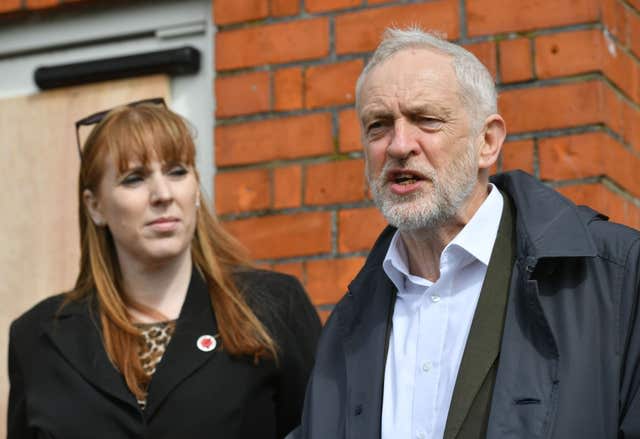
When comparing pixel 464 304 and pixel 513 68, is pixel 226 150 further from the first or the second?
pixel 464 304

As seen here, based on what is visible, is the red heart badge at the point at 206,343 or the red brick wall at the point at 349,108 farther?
the red brick wall at the point at 349,108

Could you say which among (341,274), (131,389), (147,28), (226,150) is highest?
(147,28)

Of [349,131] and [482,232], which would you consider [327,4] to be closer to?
[349,131]

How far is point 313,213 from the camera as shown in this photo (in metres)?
4.44

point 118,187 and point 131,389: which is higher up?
point 118,187

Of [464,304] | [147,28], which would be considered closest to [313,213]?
[147,28]

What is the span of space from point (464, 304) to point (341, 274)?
3.73 feet

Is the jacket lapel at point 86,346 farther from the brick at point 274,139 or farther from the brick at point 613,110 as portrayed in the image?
the brick at point 613,110

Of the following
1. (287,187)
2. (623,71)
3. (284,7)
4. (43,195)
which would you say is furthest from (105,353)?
(623,71)

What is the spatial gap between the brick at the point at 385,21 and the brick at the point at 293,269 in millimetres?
643

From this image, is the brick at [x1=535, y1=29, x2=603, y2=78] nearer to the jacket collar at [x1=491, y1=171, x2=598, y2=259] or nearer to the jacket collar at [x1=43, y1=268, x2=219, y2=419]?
the jacket collar at [x1=491, y1=171, x2=598, y2=259]

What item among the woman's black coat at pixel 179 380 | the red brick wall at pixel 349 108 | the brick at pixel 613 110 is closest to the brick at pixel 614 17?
the red brick wall at pixel 349 108

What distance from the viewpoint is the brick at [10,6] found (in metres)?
4.97

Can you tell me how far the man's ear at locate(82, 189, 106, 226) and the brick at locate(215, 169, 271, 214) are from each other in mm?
394
